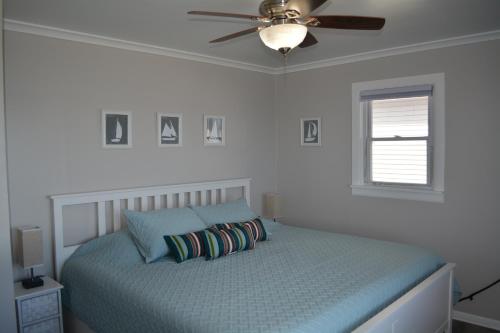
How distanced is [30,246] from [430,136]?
135 inches

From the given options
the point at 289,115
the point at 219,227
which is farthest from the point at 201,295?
the point at 289,115

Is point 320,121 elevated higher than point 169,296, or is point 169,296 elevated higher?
point 320,121

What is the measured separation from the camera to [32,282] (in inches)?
112

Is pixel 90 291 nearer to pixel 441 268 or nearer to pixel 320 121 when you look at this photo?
pixel 441 268

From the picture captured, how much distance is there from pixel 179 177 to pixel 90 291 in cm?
150

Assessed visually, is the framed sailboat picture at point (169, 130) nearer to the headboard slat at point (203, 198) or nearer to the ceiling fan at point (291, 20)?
the headboard slat at point (203, 198)

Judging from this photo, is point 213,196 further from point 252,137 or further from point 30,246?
point 30,246

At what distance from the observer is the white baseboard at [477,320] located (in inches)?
137

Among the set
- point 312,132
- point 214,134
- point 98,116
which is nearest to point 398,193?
point 312,132

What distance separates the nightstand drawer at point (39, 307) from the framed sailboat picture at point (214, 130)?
80.9 inches

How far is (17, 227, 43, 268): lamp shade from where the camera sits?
9.23 ft

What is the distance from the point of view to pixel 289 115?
16.0 feet

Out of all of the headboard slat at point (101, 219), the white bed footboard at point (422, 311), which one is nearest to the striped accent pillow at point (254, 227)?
the headboard slat at point (101, 219)

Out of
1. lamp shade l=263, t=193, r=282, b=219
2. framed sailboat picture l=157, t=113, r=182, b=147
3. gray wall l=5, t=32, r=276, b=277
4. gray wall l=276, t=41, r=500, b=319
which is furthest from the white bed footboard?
framed sailboat picture l=157, t=113, r=182, b=147
